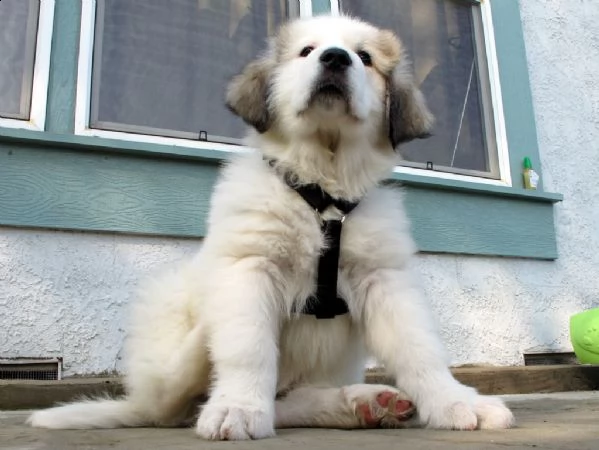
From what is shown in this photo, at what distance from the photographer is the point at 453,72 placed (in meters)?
4.84

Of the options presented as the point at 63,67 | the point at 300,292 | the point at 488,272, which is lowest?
the point at 300,292

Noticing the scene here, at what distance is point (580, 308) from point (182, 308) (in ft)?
11.5

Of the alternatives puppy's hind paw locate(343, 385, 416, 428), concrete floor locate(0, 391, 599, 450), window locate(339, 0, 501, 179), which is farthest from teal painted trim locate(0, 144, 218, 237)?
window locate(339, 0, 501, 179)

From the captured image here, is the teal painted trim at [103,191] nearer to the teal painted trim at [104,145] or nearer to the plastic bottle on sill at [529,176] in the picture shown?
the teal painted trim at [104,145]

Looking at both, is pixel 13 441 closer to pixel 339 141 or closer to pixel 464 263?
pixel 339 141

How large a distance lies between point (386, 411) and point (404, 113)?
123cm

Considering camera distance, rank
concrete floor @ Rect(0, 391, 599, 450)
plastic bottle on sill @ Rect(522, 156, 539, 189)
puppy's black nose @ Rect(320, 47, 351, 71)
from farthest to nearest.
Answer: plastic bottle on sill @ Rect(522, 156, 539, 189)
puppy's black nose @ Rect(320, 47, 351, 71)
concrete floor @ Rect(0, 391, 599, 450)

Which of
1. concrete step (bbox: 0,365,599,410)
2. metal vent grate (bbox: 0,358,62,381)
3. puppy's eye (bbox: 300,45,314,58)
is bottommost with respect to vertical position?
concrete step (bbox: 0,365,599,410)

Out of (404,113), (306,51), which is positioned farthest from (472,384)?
(306,51)

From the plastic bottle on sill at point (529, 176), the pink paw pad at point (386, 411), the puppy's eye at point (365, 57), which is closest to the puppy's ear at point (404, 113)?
the puppy's eye at point (365, 57)

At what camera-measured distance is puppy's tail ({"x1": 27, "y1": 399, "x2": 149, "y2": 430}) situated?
200 centimetres

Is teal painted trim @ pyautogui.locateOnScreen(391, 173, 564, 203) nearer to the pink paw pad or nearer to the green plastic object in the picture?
the green plastic object

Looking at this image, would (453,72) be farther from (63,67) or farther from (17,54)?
(17,54)

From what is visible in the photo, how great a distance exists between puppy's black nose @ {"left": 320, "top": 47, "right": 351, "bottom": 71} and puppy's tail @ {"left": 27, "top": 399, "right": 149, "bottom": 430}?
55.3 inches
